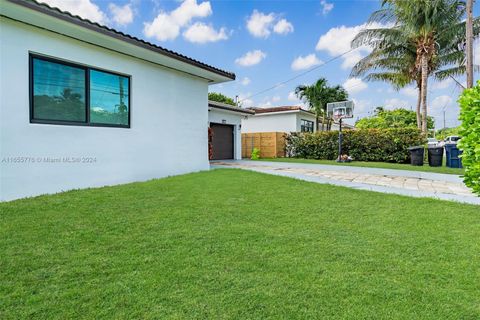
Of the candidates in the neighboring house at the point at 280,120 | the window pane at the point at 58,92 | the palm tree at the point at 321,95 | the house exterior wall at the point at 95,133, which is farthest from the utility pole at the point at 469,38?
the window pane at the point at 58,92

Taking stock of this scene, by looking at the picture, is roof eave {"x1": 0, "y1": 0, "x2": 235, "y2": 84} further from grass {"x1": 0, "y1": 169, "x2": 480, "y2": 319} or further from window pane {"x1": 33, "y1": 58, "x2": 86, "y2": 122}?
grass {"x1": 0, "y1": 169, "x2": 480, "y2": 319}

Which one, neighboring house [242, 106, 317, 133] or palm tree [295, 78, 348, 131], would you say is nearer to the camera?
neighboring house [242, 106, 317, 133]

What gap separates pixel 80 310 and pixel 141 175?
6067 mm

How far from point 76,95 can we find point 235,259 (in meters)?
5.64

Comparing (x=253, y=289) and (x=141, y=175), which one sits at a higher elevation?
(x=141, y=175)

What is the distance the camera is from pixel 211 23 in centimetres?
1475

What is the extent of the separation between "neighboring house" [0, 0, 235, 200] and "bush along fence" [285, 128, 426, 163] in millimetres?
10500

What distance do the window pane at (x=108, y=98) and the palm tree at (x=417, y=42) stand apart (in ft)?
52.2

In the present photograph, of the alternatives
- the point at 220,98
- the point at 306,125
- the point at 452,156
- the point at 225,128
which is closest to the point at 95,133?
the point at 225,128

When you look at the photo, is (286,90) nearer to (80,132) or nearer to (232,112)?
(232,112)

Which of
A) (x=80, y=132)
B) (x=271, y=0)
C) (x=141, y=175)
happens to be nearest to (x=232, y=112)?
(x=271, y=0)

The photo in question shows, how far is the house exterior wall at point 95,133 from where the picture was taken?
17.8 ft

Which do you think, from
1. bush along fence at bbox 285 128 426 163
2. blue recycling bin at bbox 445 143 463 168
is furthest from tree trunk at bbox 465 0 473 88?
bush along fence at bbox 285 128 426 163

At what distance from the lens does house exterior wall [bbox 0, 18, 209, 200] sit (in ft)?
17.8
